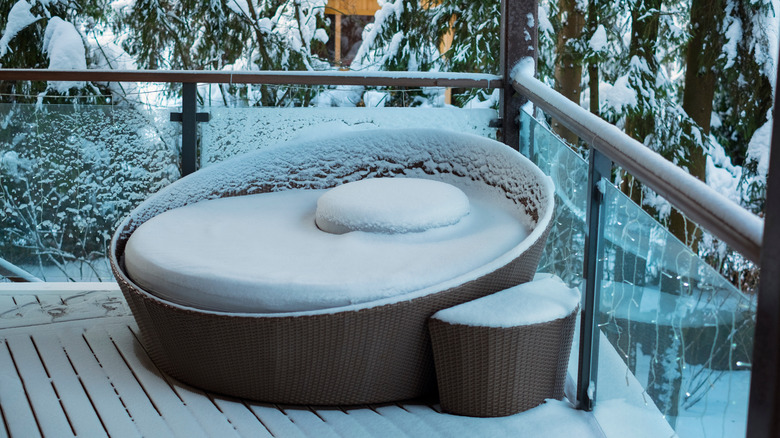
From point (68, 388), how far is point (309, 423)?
710 millimetres

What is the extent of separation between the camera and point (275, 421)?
6.40 feet

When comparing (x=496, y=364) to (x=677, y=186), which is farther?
(x=496, y=364)

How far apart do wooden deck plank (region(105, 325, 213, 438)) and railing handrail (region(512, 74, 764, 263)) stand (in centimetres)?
116

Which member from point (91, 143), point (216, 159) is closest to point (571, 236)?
point (216, 159)

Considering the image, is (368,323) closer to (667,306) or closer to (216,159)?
(667,306)

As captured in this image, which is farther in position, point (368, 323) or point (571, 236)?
point (571, 236)

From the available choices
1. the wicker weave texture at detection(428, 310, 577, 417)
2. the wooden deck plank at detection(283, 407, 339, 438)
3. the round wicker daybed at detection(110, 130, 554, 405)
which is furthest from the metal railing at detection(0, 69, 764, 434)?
the wooden deck plank at detection(283, 407, 339, 438)

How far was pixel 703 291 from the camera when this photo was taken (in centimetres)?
136

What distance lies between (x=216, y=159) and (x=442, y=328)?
1742mm

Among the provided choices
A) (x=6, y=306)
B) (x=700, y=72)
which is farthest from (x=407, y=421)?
(x=700, y=72)

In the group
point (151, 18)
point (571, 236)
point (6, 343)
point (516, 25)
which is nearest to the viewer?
point (571, 236)

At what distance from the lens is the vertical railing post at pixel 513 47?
Result: 3199 millimetres

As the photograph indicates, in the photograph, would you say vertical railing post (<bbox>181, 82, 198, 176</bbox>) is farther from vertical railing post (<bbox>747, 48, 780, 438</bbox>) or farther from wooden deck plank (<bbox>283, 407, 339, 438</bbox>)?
vertical railing post (<bbox>747, 48, 780, 438</bbox>)

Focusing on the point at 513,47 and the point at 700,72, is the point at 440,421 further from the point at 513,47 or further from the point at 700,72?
the point at 700,72
